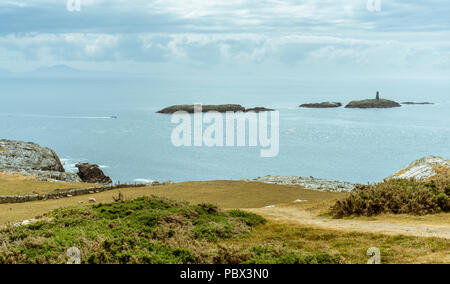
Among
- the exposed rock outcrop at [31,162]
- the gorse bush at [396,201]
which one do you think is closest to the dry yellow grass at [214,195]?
the gorse bush at [396,201]

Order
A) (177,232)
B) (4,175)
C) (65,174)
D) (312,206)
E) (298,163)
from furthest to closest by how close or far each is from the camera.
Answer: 1. (298,163)
2. (65,174)
3. (4,175)
4. (312,206)
5. (177,232)

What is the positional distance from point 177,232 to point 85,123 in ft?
284

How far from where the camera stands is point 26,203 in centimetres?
1889

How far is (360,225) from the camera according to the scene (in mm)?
11859

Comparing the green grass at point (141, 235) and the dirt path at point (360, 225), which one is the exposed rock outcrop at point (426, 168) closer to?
the dirt path at point (360, 225)

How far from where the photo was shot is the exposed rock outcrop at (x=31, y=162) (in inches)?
1106

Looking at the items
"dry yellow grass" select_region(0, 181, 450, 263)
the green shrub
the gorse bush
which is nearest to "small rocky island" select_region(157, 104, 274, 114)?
"dry yellow grass" select_region(0, 181, 450, 263)

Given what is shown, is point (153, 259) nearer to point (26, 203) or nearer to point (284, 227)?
point (284, 227)

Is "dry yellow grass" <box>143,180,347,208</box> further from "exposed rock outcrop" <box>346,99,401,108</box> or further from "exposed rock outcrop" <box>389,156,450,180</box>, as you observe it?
"exposed rock outcrop" <box>346,99,401,108</box>

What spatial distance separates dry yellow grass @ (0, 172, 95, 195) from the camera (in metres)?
21.6

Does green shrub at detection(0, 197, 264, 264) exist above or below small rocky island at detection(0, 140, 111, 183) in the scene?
above

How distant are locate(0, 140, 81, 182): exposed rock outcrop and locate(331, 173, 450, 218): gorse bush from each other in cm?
1891

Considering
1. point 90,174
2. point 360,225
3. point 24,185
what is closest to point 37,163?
point 90,174
